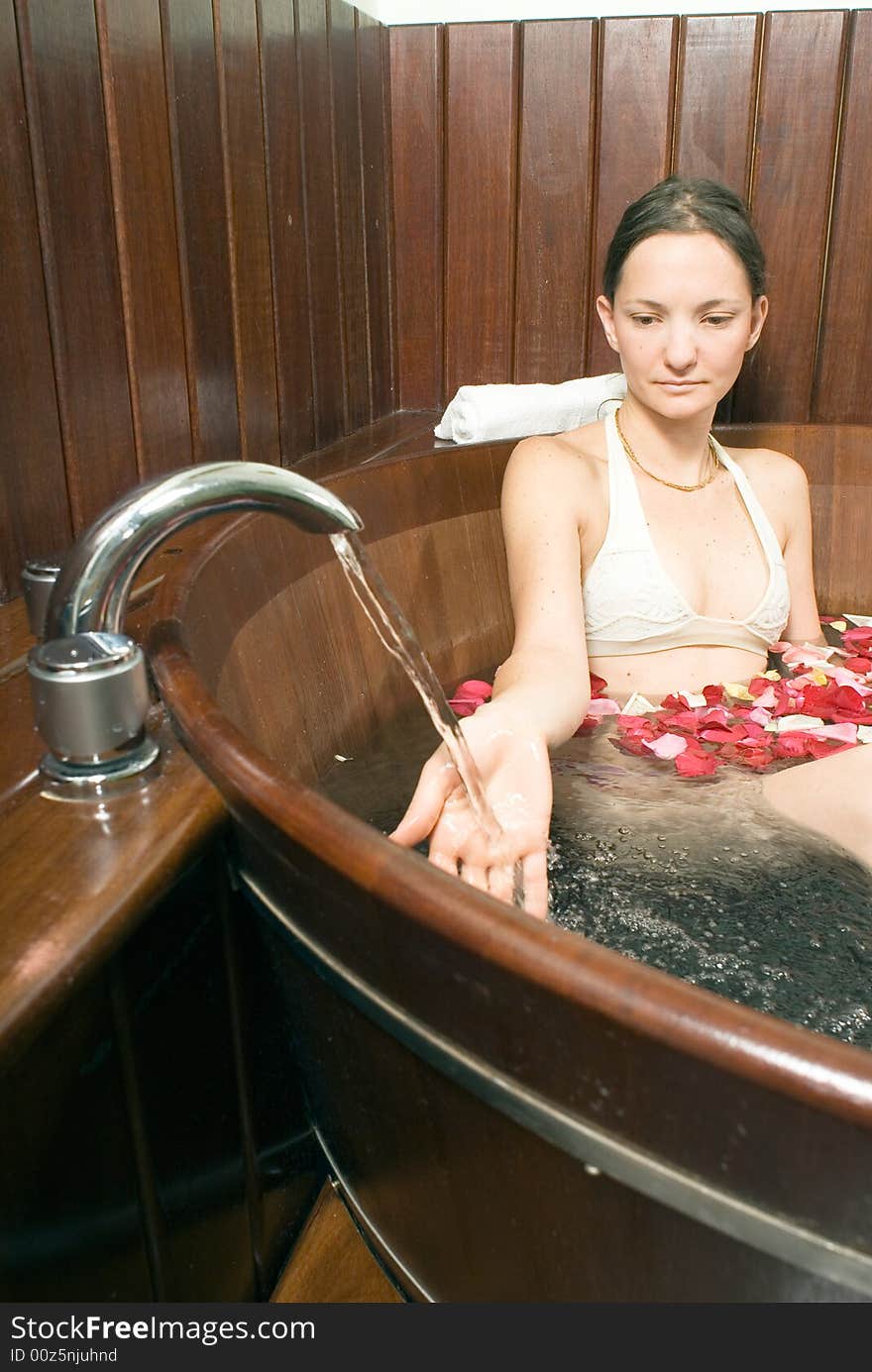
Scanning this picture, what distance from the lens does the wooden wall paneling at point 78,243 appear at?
4.19 ft

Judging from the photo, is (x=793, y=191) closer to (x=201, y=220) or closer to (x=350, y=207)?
(x=350, y=207)

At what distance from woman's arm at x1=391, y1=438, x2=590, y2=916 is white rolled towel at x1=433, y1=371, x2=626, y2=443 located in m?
0.49

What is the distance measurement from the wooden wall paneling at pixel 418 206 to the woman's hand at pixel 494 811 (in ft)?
5.86

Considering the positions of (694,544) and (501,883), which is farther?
(694,544)

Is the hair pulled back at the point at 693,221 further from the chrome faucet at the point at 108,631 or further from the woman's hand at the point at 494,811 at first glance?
the chrome faucet at the point at 108,631

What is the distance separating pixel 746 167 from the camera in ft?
8.13

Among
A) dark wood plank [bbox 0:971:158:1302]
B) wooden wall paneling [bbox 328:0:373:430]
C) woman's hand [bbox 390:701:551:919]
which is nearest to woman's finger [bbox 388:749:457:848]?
woman's hand [bbox 390:701:551:919]

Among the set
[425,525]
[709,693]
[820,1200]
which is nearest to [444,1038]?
[820,1200]

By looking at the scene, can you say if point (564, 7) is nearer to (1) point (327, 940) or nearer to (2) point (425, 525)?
(2) point (425, 525)

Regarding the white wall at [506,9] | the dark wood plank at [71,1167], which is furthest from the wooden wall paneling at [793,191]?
the dark wood plank at [71,1167]

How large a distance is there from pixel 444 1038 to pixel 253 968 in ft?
0.96

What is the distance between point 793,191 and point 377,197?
94 cm

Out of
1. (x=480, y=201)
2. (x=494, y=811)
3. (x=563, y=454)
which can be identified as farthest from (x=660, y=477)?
(x=480, y=201)

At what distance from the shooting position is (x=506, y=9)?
2.51m
